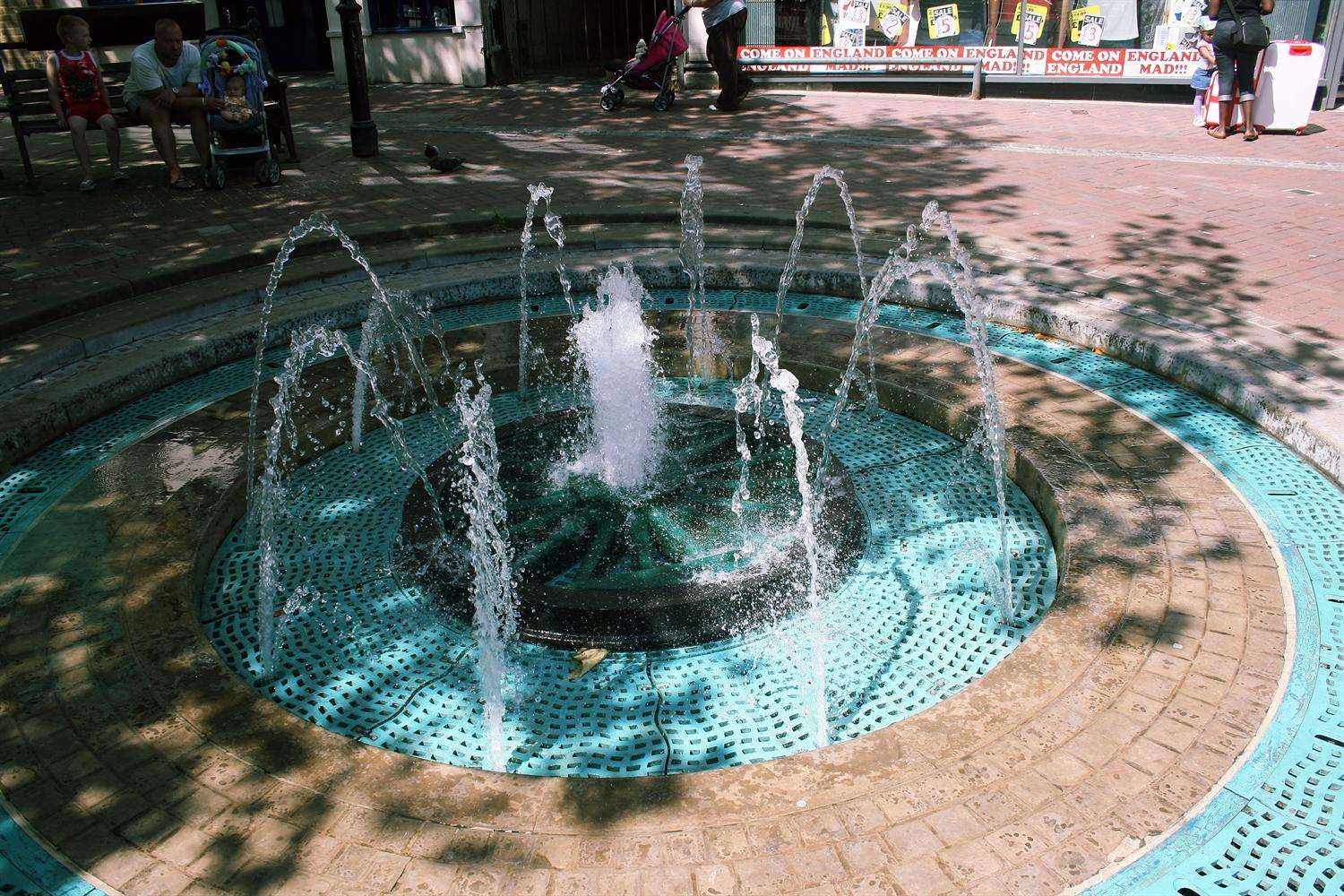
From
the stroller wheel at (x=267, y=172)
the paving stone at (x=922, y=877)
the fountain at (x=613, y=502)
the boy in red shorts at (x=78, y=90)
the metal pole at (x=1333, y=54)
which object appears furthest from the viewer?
the metal pole at (x=1333, y=54)

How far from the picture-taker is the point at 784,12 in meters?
14.0

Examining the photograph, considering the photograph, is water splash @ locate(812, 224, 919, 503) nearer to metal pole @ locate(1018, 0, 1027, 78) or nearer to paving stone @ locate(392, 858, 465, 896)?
paving stone @ locate(392, 858, 465, 896)

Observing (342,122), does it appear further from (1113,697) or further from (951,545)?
(1113,697)

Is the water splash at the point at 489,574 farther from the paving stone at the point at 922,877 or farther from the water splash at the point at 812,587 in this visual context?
the paving stone at the point at 922,877

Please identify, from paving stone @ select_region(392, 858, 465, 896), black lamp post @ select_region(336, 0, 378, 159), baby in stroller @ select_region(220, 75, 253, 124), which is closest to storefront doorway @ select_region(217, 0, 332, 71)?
black lamp post @ select_region(336, 0, 378, 159)

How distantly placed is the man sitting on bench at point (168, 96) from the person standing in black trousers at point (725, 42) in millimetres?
6322

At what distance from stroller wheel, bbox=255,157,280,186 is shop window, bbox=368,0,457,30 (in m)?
7.16

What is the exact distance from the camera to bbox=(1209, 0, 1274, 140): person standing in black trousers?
31.4 ft

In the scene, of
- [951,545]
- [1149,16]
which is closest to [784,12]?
[1149,16]

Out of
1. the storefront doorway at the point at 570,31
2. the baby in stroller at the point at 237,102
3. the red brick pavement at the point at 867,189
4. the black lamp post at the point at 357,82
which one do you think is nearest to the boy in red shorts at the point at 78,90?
the red brick pavement at the point at 867,189

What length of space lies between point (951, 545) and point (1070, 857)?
174 centimetres

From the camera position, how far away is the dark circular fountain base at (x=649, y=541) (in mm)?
3369

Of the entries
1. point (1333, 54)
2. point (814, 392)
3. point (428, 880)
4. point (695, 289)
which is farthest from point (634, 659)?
point (1333, 54)

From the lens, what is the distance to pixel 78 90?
8.40 m
